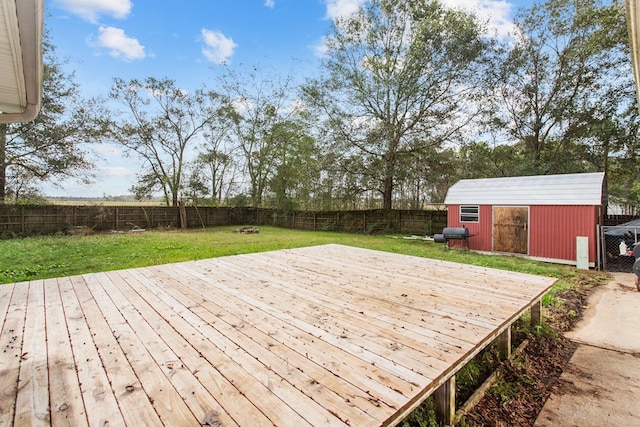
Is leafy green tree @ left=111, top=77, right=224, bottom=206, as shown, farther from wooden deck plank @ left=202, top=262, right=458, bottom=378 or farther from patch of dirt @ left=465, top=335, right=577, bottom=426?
patch of dirt @ left=465, top=335, right=577, bottom=426

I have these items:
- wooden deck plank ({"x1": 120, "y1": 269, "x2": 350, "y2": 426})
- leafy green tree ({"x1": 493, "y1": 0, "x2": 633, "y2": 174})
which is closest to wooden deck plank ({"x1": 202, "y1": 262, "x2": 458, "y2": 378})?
wooden deck plank ({"x1": 120, "y1": 269, "x2": 350, "y2": 426})

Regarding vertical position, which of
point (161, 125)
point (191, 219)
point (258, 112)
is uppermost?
point (258, 112)

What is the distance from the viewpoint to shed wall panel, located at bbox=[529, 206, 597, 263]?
6.57 meters

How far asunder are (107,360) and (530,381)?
2914 mm

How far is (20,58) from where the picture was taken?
1472mm

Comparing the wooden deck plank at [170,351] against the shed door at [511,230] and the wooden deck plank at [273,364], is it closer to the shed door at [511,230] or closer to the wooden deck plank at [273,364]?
the wooden deck plank at [273,364]

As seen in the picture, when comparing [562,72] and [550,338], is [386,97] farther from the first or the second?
[550,338]

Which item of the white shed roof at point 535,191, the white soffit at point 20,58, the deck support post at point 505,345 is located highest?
the white soffit at point 20,58

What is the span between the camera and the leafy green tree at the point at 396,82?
10.7 meters

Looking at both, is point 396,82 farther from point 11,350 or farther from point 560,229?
point 11,350

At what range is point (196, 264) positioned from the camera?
4.04m

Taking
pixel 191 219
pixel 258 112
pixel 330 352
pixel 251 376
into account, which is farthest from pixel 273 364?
pixel 258 112

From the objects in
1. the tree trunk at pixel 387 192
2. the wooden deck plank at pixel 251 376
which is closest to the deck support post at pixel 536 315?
the wooden deck plank at pixel 251 376

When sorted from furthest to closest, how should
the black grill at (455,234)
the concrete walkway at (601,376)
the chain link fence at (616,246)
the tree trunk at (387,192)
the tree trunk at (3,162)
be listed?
1. the tree trunk at (387,192)
2. the tree trunk at (3,162)
3. the black grill at (455,234)
4. the chain link fence at (616,246)
5. the concrete walkway at (601,376)
